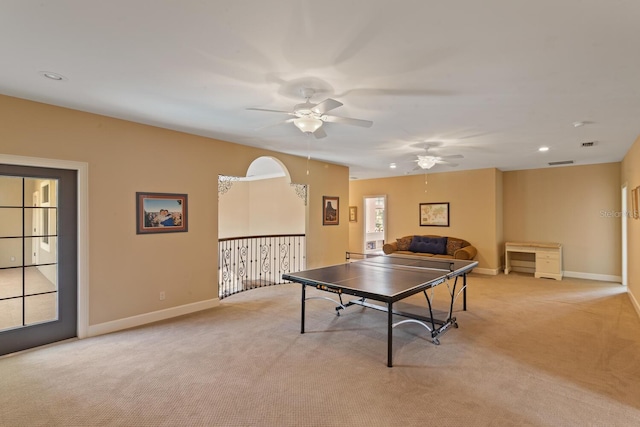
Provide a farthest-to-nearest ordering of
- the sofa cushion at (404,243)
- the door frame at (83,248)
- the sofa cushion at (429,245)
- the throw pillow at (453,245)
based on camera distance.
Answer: the sofa cushion at (404,243) < the sofa cushion at (429,245) < the throw pillow at (453,245) < the door frame at (83,248)

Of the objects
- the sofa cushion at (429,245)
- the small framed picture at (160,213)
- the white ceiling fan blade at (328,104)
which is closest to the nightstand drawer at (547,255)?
the sofa cushion at (429,245)

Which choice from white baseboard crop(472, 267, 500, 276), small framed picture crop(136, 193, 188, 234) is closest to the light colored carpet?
small framed picture crop(136, 193, 188, 234)

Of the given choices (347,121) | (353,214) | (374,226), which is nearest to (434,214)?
(353,214)

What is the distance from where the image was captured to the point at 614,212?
694 centimetres

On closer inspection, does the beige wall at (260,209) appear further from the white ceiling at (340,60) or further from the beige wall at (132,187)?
the white ceiling at (340,60)

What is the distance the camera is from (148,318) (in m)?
4.25

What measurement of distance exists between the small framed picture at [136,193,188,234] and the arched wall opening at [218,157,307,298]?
245 centimetres

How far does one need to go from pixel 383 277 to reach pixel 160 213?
3100mm

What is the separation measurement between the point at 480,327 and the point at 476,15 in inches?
144

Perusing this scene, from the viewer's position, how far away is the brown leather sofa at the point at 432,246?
7504 millimetres

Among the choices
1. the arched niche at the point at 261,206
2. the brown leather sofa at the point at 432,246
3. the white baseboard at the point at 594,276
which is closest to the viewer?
the white baseboard at the point at 594,276

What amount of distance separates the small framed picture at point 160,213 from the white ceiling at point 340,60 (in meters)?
0.99

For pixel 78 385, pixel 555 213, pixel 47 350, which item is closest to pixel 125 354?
pixel 78 385

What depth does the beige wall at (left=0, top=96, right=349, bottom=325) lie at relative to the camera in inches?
137
